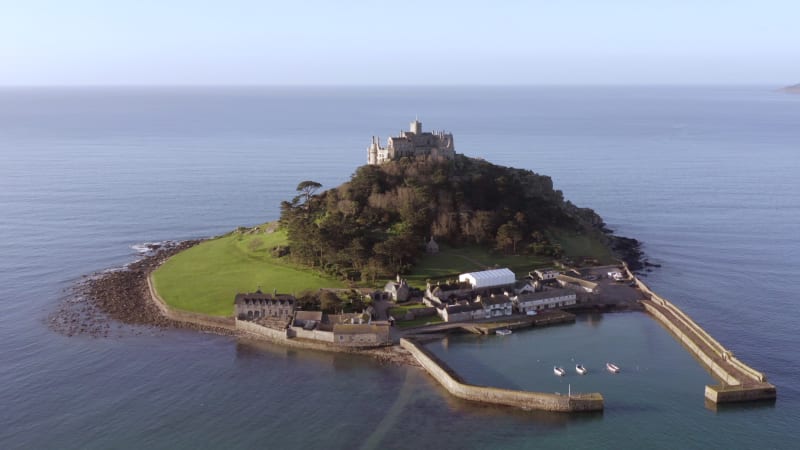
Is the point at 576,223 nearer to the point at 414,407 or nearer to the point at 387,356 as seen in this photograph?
the point at 387,356

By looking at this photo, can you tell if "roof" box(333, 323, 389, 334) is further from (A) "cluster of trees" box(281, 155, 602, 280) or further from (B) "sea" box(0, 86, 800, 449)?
(A) "cluster of trees" box(281, 155, 602, 280)

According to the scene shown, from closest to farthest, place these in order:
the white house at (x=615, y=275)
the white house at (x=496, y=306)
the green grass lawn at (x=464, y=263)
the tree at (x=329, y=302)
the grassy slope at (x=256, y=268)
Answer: the tree at (x=329, y=302) → the white house at (x=496, y=306) → the grassy slope at (x=256, y=268) → the green grass lawn at (x=464, y=263) → the white house at (x=615, y=275)

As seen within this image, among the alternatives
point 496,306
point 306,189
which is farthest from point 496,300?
point 306,189

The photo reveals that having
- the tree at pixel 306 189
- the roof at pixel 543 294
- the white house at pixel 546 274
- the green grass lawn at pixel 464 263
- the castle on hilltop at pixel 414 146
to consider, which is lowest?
the roof at pixel 543 294

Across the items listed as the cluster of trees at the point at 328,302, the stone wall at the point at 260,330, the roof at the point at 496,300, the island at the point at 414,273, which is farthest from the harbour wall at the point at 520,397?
the stone wall at the point at 260,330

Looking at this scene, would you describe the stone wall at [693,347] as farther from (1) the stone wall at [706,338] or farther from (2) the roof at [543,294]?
(2) the roof at [543,294]

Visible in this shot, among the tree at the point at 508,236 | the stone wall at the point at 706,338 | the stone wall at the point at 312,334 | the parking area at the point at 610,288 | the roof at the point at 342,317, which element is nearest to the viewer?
the stone wall at the point at 706,338

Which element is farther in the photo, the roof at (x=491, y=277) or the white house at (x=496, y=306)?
the roof at (x=491, y=277)

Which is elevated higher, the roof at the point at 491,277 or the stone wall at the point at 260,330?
the roof at the point at 491,277
